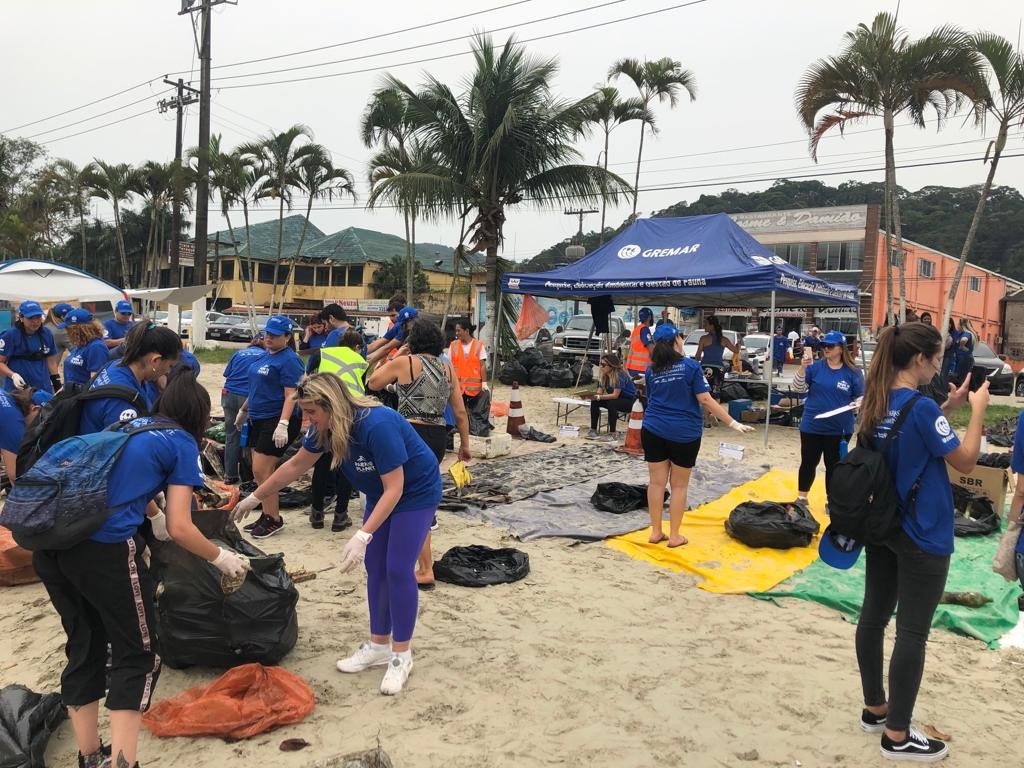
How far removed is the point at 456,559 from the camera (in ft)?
16.4

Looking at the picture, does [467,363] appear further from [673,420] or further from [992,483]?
[992,483]

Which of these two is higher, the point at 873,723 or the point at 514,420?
the point at 514,420

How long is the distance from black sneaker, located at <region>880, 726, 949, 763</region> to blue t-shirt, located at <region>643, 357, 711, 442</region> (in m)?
2.68

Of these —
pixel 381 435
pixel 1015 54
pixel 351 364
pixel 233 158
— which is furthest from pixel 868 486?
pixel 233 158

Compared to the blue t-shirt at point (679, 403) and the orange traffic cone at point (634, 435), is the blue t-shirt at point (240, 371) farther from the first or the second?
the orange traffic cone at point (634, 435)

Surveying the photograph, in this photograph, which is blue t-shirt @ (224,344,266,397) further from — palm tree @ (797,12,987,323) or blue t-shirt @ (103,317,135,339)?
palm tree @ (797,12,987,323)

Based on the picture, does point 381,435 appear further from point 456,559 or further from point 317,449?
point 456,559

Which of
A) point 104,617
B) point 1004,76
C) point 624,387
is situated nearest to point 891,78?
point 1004,76

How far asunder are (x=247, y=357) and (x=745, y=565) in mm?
4769

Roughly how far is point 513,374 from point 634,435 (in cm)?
816

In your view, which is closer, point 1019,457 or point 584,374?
point 1019,457

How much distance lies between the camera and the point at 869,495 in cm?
273

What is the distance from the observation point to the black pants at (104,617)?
239 centimetres

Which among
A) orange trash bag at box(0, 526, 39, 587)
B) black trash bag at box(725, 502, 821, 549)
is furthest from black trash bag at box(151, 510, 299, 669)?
black trash bag at box(725, 502, 821, 549)
